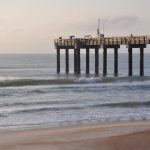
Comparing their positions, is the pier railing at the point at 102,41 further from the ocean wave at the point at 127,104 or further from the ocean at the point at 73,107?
the ocean wave at the point at 127,104

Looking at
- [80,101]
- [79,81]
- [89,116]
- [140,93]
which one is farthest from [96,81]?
[89,116]

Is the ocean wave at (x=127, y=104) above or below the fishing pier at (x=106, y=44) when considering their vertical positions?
below

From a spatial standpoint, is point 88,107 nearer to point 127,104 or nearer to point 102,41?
point 127,104

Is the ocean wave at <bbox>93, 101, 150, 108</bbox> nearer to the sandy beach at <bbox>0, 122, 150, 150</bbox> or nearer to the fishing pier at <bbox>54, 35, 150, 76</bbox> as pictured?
the sandy beach at <bbox>0, 122, 150, 150</bbox>

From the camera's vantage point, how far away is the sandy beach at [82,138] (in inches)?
516

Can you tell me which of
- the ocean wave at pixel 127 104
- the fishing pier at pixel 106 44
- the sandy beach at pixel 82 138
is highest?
the fishing pier at pixel 106 44

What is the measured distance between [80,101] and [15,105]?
12.3ft

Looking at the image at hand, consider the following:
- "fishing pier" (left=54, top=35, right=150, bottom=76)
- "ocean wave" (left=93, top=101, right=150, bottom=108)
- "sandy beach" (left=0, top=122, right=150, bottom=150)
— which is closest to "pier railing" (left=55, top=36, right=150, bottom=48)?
"fishing pier" (left=54, top=35, right=150, bottom=76)

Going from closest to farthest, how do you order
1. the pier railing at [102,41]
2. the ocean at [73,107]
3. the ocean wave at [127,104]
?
the ocean at [73,107], the ocean wave at [127,104], the pier railing at [102,41]

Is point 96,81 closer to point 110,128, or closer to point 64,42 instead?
point 64,42

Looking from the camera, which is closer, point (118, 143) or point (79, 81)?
point (118, 143)

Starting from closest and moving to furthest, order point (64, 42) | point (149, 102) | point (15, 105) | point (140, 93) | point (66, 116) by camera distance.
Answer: point (66, 116) < point (15, 105) < point (149, 102) < point (140, 93) < point (64, 42)

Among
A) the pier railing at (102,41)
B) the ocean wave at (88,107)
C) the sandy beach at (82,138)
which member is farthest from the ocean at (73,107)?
the pier railing at (102,41)

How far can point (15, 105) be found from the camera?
26.0m
